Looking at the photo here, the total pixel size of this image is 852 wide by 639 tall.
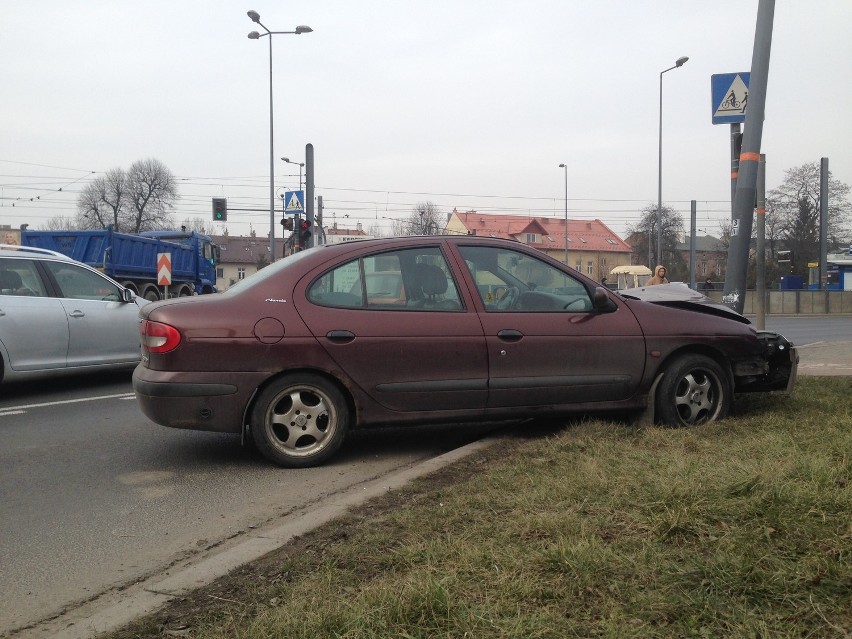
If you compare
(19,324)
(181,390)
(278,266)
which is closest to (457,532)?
(181,390)

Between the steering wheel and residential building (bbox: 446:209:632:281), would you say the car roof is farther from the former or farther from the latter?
residential building (bbox: 446:209:632:281)

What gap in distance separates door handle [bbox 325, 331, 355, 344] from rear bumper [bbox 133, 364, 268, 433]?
0.51 meters

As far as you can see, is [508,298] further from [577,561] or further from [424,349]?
[577,561]

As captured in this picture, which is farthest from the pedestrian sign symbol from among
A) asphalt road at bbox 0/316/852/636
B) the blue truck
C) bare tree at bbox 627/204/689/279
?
bare tree at bbox 627/204/689/279

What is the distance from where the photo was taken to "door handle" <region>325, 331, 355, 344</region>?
5656mm

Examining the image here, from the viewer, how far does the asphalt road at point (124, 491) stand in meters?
3.86

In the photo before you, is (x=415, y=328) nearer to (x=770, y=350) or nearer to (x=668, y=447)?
(x=668, y=447)

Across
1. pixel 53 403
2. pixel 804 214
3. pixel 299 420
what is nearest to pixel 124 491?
pixel 299 420

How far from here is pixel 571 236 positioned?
79.4m

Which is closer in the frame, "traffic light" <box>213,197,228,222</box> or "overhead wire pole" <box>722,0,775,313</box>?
"overhead wire pole" <box>722,0,775,313</box>

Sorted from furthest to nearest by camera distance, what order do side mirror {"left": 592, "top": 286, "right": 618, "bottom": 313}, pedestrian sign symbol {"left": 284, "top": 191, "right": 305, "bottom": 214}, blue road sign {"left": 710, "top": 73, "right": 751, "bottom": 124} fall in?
1. pedestrian sign symbol {"left": 284, "top": 191, "right": 305, "bottom": 214}
2. blue road sign {"left": 710, "top": 73, "right": 751, "bottom": 124}
3. side mirror {"left": 592, "top": 286, "right": 618, "bottom": 313}

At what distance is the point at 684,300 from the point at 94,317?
22.0ft

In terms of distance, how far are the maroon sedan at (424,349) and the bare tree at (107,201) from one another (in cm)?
7080

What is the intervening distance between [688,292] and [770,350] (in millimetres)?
808
